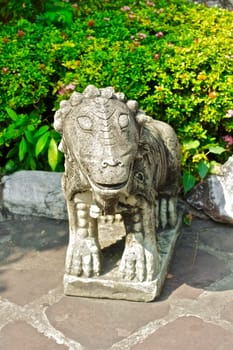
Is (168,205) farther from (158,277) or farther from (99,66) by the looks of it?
(99,66)

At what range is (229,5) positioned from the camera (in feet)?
26.1

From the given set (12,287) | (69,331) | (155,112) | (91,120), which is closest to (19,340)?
(69,331)

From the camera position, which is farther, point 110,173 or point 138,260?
point 138,260

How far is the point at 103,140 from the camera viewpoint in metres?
3.05

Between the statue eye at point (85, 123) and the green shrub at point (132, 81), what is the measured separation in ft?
5.60

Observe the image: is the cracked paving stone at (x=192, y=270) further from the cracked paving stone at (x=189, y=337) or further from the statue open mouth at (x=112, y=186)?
the statue open mouth at (x=112, y=186)

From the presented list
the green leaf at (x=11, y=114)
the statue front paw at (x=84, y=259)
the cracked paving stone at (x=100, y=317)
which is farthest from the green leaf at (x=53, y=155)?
the cracked paving stone at (x=100, y=317)

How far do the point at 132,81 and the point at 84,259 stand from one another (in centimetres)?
180

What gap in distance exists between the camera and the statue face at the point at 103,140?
3004mm

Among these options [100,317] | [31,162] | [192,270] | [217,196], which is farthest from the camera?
[31,162]

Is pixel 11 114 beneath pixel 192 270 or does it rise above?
above

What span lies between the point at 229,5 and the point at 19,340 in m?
6.00

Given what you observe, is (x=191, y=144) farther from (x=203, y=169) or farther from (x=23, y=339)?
(x=23, y=339)

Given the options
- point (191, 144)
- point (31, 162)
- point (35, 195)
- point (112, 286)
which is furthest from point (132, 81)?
point (112, 286)
